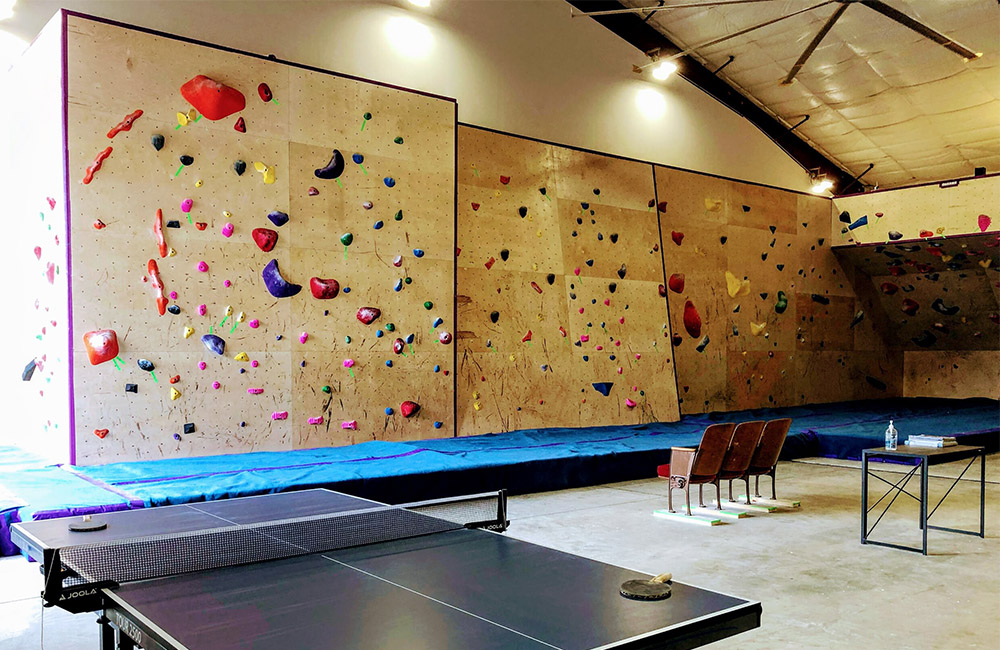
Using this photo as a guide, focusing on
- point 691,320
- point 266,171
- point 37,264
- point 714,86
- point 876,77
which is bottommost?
point 691,320

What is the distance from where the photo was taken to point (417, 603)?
183cm

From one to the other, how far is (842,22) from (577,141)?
333 cm

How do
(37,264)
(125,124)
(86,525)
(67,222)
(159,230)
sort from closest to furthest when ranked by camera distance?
(86,525), (67,222), (125,124), (159,230), (37,264)

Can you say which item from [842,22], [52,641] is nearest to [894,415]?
[842,22]

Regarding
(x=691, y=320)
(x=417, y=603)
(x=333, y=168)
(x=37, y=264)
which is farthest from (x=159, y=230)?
(x=691, y=320)

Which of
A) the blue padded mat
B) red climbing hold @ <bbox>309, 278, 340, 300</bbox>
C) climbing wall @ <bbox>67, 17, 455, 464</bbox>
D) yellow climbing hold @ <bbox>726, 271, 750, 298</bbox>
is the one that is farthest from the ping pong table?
yellow climbing hold @ <bbox>726, 271, 750, 298</bbox>

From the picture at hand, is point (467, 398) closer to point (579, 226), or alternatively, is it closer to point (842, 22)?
point (579, 226)

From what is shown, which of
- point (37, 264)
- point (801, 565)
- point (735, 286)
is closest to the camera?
point (801, 565)

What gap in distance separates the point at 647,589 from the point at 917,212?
11.5 metres

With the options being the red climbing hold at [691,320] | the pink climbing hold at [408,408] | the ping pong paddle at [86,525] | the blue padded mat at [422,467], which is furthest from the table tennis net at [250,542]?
the red climbing hold at [691,320]

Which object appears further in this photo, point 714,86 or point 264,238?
point 714,86

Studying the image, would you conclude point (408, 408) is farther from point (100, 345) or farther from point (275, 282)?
point (100, 345)

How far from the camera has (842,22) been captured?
9.22 m

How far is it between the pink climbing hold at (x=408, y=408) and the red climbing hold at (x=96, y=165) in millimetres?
3278
